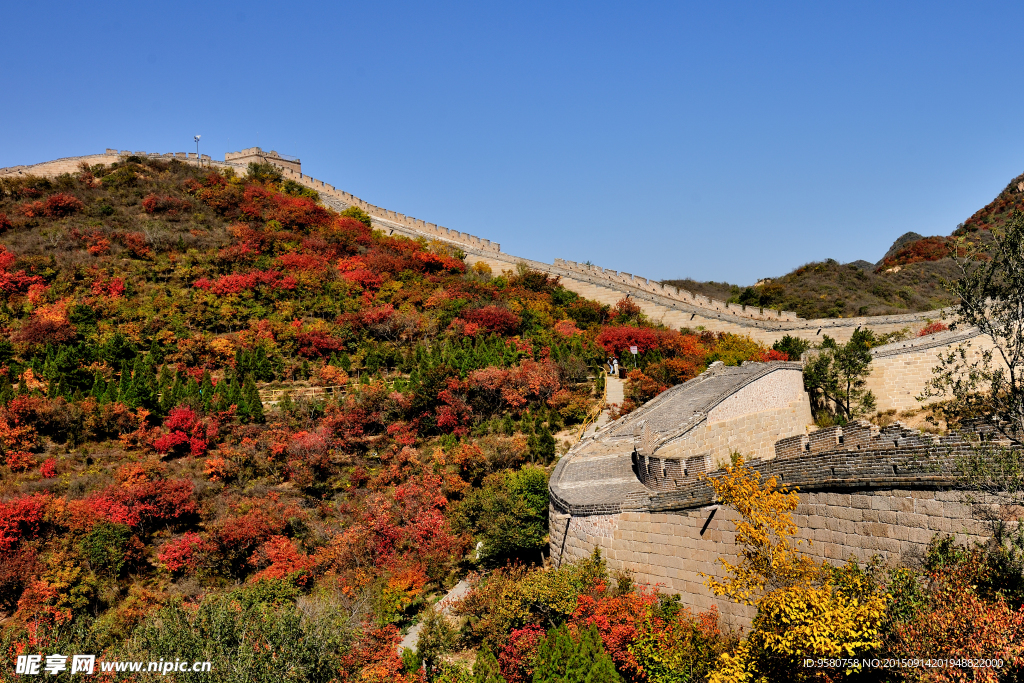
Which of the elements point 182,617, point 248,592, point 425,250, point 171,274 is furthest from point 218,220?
point 182,617

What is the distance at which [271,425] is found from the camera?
21.9 m

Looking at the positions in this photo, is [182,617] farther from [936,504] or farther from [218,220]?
[218,220]

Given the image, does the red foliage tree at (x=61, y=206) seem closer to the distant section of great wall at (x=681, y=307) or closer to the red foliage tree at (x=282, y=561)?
the distant section of great wall at (x=681, y=307)

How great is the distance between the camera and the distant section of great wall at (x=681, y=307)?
2233 centimetres

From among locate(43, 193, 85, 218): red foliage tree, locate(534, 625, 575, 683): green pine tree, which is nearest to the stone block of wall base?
locate(534, 625, 575, 683): green pine tree

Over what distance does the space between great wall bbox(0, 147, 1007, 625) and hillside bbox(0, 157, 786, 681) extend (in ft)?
3.08

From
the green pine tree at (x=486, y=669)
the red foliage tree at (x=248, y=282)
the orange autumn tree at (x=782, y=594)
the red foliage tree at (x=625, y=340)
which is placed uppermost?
the red foliage tree at (x=248, y=282)

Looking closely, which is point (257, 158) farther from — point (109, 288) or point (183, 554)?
point (183, 554)

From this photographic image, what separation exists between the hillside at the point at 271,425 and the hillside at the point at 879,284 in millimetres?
15531

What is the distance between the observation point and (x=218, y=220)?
4150cm

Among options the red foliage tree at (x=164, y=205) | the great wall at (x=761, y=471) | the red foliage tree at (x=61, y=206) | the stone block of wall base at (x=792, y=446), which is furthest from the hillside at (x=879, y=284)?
the red foliage tree at (x=61, y=206)

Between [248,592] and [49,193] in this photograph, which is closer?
[248,592]

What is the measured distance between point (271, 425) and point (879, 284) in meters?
42.7

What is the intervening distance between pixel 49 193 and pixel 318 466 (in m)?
33.5
